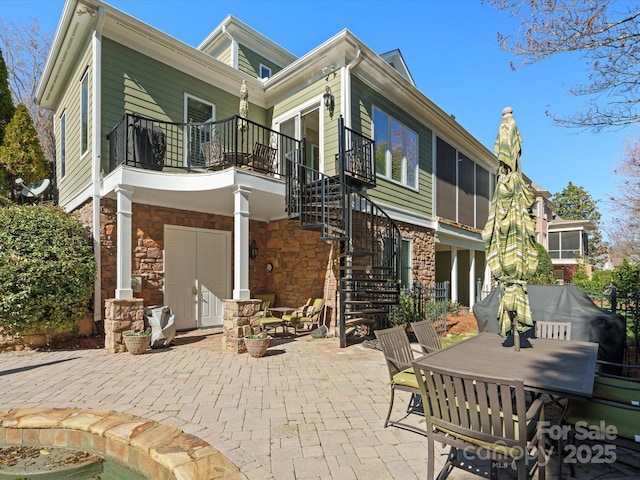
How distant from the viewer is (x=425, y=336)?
12.6 feet

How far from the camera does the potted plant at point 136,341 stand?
5762mm

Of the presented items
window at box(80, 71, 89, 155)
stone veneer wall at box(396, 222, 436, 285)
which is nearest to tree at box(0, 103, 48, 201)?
window at box(80, 71, 89, 155)

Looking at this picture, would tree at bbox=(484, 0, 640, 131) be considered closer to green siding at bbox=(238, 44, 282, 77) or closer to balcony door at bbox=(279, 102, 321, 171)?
A: balcony door at bbox=(279, 102, 321, 171)

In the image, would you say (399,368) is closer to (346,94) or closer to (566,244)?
(346,94)

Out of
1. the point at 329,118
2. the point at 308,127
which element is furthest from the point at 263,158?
the point at 308,127

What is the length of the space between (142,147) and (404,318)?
21.6 ft

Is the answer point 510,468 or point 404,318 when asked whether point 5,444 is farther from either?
point 404,318

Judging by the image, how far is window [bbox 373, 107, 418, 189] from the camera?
357 inches

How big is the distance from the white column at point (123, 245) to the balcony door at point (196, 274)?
1457 mm

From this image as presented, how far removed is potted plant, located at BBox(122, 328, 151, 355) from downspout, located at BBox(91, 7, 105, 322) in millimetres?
1373

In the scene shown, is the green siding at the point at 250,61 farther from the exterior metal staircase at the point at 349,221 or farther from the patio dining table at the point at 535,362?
the patio dining table at the point at 535,362

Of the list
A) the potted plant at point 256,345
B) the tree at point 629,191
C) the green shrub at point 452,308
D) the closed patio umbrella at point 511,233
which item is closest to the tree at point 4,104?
the potted plant at point 256,345

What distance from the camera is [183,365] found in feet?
17.1

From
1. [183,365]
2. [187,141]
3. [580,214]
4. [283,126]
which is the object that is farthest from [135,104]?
[580,214]
